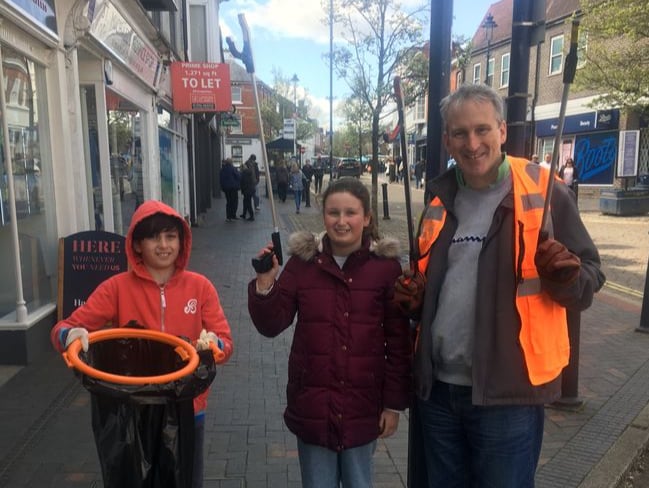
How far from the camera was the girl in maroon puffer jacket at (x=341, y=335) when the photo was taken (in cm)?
209

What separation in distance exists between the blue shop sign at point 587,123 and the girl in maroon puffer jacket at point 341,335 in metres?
Answer: 22.4

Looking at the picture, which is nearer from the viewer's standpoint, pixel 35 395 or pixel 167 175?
pixel 35 395

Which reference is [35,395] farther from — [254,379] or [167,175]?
[167,175]

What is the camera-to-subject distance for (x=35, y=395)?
4.14 m

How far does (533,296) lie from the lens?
1821mm

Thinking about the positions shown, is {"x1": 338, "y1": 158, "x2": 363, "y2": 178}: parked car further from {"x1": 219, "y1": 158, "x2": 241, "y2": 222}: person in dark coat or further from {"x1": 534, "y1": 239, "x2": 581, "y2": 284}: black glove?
{"x1": 534, "y1": 239, "x2": 581, "y2": 284}: black glove

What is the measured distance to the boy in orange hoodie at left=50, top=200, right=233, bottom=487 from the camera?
2.28 metres

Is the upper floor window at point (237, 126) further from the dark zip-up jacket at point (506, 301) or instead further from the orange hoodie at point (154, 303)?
the dark zip-up jacket at point (506, 301)

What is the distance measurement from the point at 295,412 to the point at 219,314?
546 mm

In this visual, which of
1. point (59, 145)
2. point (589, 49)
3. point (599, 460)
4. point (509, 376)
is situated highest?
point (589, 49)

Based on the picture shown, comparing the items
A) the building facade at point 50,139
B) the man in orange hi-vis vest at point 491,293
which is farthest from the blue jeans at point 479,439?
the building facade at point 50,139

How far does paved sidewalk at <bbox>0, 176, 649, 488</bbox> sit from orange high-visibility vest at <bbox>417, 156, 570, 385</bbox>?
1.63m

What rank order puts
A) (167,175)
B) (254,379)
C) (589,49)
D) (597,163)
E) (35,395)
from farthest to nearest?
1. (597,163)
2. (589,49)
3. (167,175)
4. (254,379)
5. (35,395)

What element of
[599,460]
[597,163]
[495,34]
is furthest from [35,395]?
[495,34]
